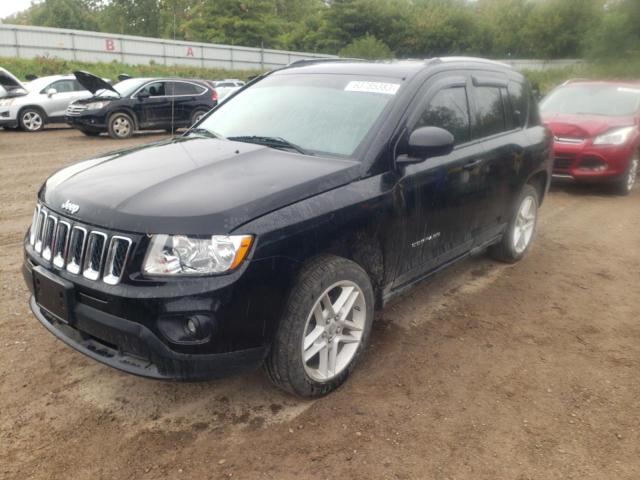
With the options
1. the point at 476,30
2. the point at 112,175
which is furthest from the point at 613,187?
the point at 476,30

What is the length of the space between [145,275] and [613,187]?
8.08m

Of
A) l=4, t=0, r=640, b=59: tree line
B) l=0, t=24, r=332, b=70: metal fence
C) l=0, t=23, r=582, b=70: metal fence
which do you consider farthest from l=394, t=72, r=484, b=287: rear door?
l=4, t=0, r=640, b=59: tree line

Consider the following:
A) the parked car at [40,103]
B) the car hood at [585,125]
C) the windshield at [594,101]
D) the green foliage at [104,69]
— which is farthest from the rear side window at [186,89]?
the green foliage at [104,69]

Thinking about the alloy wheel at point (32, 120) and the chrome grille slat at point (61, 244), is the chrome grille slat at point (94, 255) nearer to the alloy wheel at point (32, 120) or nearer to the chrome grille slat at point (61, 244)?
the chrome grille slat at point (61, 244)

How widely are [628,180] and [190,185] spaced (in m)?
7.73

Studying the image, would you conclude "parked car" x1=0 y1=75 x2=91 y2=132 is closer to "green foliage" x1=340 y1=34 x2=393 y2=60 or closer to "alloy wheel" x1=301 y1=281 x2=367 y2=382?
"alloy wheel" x1=301 y1=281 x2=367 y2=382

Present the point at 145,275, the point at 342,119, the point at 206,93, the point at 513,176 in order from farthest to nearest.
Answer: the point at 206,93 → the point at 513,176 → the point at 342,119 → the point at 145,275

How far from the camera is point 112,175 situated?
2.97 metres

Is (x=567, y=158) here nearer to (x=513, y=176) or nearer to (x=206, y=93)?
(x=513, y=176)

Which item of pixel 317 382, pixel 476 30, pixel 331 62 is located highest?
pixel 476 30

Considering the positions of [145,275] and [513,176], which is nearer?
[145,275]

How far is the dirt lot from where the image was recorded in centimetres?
257

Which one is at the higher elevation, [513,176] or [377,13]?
[377,13]

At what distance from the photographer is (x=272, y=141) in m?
A: 3.48
